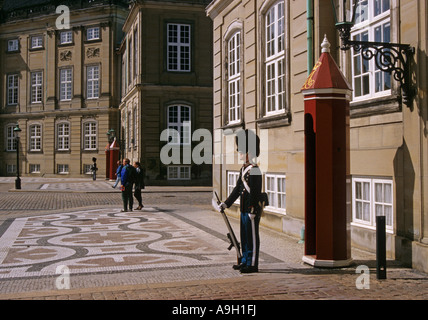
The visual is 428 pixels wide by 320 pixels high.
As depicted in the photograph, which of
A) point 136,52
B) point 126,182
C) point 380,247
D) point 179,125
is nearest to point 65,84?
point 136,52

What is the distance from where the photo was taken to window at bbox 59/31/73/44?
49.4 metres

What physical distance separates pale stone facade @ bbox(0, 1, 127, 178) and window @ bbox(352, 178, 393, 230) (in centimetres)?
3988

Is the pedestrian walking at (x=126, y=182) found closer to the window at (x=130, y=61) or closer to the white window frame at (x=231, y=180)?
the white window frame at (x=231, y=180)

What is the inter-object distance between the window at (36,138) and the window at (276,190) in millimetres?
42824

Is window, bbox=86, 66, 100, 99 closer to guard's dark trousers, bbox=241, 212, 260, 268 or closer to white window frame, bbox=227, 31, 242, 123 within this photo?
white window frame, bbox=227, 31, 242, 123

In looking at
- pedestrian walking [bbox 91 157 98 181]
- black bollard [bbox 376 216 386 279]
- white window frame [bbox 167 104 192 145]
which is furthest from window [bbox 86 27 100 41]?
black bollard [bbox 376 216 386 279]

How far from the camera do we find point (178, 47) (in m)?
36.4

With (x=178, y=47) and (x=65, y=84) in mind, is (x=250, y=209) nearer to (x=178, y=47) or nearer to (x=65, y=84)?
(x=178, y=47)

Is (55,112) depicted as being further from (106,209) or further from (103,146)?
(106,209)

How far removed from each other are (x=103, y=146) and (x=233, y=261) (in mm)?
40376

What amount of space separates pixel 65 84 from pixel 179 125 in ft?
62.7

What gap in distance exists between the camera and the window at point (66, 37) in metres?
49.4

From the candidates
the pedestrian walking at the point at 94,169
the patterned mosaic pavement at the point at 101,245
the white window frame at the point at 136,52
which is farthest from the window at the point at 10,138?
the patterned mosaic pavement at the point at 101,245
